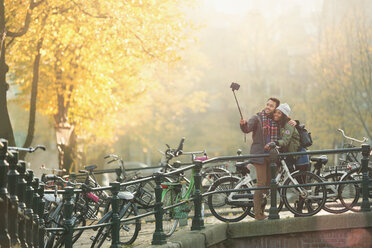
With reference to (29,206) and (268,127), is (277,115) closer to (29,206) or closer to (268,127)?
(268,127)

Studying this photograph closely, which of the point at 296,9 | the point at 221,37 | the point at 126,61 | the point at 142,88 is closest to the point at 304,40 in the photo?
the point at 296,9

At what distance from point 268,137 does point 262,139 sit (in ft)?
0.60

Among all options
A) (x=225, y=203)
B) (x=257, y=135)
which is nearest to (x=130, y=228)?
(x=225, y=203)

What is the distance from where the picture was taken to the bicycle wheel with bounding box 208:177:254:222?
430 inches

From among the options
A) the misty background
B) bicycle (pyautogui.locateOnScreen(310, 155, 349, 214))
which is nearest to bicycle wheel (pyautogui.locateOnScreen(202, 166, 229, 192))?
bicycle (pyautogui.locateOnScreen(310, 155, 349, 214))

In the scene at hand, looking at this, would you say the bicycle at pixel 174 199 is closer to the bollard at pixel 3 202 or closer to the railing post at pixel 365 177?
the railing post at pixel 365 177

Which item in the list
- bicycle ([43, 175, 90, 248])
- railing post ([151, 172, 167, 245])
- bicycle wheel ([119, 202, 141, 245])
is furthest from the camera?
bicycle wheel ([119, 202, 141, 245])

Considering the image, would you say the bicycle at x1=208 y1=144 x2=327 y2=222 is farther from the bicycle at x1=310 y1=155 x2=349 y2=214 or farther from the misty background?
the misty background

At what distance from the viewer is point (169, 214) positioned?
9672 millimetres

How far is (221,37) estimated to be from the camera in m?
54.6

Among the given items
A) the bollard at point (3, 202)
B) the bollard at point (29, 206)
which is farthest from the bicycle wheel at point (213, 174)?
the bollard at point (3, 202)

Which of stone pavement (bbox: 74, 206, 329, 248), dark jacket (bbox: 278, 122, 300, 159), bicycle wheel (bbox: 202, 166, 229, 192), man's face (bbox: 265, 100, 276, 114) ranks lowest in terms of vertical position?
stone pavement (bbox: 74, 206, 329, 248)

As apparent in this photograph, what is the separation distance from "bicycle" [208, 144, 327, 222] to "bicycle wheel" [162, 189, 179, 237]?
1235 millimetres

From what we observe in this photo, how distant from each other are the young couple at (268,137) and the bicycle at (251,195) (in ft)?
0.70
